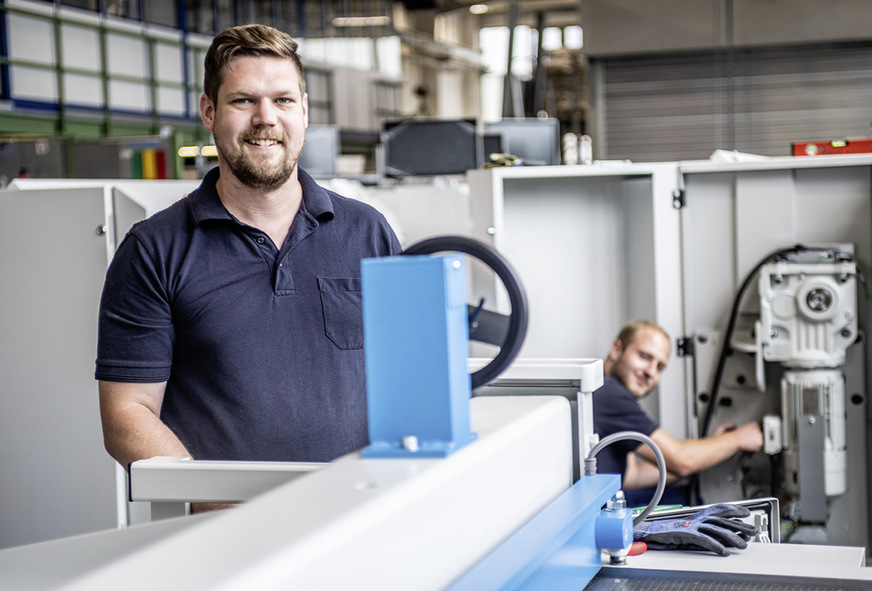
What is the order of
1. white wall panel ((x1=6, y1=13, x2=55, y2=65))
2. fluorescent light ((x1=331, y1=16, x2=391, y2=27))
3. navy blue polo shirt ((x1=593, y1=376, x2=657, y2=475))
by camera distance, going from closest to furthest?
1. navy blue polo shirt ((x1=593, y1=376, x2=657, y2=475))
2. white wall panel ((x1=6, y1=13, x2=55, y2=65))
3. fluorescent light ((x1=331, y1=16, x2=391, y2=27))

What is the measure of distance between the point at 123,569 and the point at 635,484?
2519 mm

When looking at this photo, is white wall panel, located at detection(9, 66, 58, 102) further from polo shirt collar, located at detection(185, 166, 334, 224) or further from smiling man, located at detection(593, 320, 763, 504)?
polo shirt collar, located at detection(185, 166, 334, 224)

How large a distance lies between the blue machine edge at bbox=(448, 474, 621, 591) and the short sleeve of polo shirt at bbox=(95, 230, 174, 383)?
73 cm

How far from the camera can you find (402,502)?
29.9 inches

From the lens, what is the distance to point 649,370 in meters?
2.96

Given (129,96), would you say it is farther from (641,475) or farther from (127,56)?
(641,475)

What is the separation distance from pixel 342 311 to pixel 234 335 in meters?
0.18

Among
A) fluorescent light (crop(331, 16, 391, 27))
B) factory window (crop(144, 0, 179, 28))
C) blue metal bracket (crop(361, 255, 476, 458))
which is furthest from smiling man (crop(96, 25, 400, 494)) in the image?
fluorescent light (crop(331, 16, 391, 27))

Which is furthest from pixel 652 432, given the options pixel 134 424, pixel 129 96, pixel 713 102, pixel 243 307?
pixel 129 96

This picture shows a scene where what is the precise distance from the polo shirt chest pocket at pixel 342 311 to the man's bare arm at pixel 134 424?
0.30 metres

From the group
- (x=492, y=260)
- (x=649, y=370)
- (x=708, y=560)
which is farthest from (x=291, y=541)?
(x=649, y=370)

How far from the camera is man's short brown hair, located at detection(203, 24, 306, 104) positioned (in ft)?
5.31

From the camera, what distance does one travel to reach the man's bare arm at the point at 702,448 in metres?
2.92

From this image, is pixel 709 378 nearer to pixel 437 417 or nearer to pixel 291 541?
pixel 437 417
